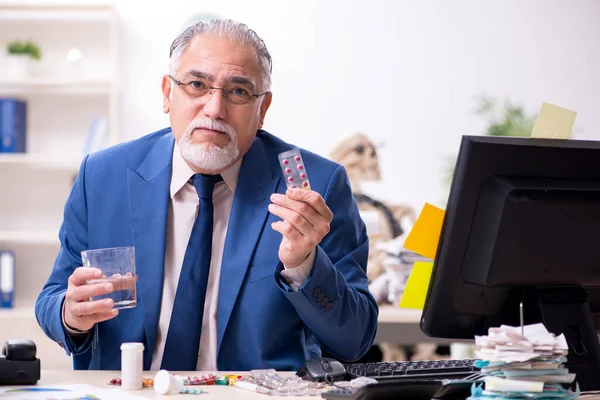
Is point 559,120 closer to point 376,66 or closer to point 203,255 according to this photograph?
point 203,255

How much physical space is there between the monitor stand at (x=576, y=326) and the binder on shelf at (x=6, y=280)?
11.1 ft

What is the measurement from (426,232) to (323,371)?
333 millimetres

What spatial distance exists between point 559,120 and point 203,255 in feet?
2.72

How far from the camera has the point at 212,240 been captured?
6.44 feet

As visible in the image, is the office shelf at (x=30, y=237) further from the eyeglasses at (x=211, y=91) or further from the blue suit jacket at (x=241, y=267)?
the eyeglasses at (x=211, y=91)

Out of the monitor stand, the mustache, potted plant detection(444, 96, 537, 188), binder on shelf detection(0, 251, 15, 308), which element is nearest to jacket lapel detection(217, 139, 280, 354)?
the mustache

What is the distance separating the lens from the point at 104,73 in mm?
4547

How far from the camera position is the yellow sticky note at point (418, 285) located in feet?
5.31

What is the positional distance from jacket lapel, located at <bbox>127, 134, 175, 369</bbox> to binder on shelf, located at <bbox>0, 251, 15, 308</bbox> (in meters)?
2.57

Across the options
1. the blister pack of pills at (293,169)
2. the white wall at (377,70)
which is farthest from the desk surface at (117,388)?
the white wall at (377,70)

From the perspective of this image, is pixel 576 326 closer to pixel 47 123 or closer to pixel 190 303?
pixel 190 303

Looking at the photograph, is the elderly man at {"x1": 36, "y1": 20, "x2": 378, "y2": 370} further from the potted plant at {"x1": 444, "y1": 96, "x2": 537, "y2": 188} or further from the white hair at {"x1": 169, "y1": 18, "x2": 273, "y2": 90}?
the potted plant at {"x1": 444, "y1": 96, "x2": 537, "y2": 188}

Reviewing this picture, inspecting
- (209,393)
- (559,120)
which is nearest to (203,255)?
(209,393)

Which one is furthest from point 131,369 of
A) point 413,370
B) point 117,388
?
point 413,370
